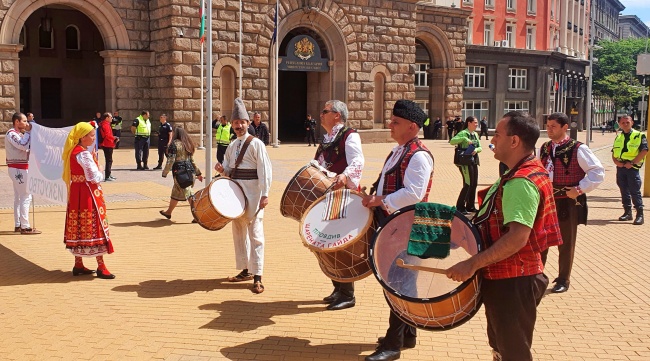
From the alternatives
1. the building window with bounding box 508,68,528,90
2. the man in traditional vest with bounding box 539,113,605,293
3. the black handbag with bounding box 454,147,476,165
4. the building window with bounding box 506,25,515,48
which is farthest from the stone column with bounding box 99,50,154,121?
the building window with bounding box 506,25,515,48

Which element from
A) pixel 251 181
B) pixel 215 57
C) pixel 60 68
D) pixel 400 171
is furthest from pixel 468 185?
pixel 60 68

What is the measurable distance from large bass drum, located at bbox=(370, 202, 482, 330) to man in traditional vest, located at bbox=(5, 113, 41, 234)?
7.47 meters

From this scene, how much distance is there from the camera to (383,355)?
5.14 meters

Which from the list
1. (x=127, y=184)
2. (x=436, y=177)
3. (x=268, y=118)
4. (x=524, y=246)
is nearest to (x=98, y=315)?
(x=524, y=246)

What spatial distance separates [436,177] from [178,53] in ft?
41.3

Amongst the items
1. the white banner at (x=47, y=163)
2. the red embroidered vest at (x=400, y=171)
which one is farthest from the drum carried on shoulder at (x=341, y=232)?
the white banner at (x=47, y=163)

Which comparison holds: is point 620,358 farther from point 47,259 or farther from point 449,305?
point 47,259

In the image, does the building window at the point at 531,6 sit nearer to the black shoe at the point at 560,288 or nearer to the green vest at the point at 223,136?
the green vest at the point at 223,136

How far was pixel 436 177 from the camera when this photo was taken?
62.3 feet

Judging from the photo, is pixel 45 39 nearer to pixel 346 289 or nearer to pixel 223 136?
pixel 223 136

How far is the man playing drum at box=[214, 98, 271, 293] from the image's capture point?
720 centimetres

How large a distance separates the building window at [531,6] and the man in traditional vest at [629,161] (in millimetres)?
42543

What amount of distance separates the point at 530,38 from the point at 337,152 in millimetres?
49628

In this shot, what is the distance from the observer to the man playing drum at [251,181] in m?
7.20
